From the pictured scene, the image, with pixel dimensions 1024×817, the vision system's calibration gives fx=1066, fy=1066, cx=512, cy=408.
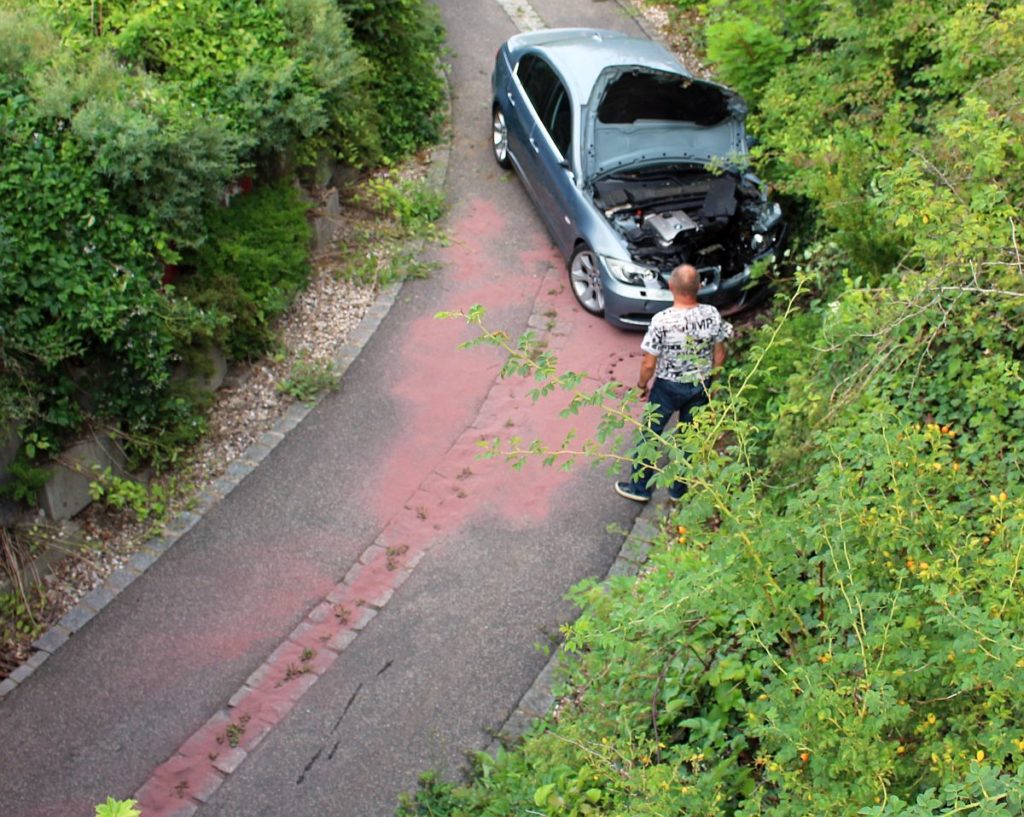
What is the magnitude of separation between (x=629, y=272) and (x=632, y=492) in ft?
7.83

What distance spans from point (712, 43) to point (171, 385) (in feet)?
23.9

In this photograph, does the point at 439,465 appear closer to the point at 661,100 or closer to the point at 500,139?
the point at 661,100

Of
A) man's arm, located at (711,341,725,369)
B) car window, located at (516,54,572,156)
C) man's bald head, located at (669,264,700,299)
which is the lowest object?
man's arm, located at (711,341,725,369)

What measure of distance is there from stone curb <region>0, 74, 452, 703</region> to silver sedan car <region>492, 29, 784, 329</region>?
6.50 ft

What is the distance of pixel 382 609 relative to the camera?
8.15m

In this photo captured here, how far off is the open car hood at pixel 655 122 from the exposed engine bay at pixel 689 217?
0.73ft

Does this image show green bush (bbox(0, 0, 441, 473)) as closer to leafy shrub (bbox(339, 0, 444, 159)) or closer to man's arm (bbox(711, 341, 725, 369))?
leafy shrub (bbox(339, 0, 444, 159))

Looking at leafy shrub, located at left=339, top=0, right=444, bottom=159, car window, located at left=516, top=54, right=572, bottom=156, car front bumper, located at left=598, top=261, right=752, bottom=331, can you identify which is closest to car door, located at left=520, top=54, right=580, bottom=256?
car window, located at left=516, top=54, right=572, bottom=156

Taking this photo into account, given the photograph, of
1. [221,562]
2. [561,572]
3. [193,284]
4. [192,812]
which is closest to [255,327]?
[193,284]

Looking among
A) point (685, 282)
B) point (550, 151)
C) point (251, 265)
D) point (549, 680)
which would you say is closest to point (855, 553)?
point (549, 680)

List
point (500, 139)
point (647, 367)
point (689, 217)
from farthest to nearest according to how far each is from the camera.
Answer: point (500, 139)
point (689, 217)
point (647, 367)

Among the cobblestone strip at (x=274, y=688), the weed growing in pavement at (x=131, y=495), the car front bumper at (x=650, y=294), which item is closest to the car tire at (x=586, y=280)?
the car front bumper at (x=650, y=294)

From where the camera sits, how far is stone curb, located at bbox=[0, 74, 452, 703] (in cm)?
796

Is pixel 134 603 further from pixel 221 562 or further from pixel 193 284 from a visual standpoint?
pixel 193 284
